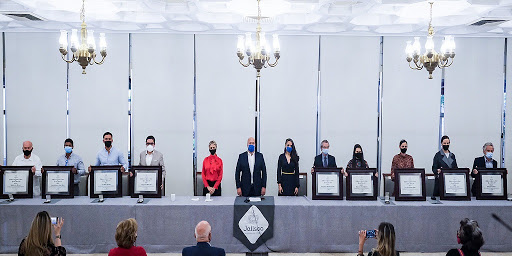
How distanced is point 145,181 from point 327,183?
2309 millimetres

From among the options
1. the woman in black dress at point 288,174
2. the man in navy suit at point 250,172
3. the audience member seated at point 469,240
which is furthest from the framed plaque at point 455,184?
the audience member seated at point 469,240

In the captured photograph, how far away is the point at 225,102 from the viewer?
7.77 meters

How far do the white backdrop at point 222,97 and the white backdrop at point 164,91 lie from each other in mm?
207

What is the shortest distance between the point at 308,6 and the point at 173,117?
3.41m

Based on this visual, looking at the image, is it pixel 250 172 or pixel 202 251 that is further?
pixel 250 172

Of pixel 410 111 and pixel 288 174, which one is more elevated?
pixel 410 111

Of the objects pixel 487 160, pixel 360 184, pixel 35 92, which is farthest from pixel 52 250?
pixel 487 160

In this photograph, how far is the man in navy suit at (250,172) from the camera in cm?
608

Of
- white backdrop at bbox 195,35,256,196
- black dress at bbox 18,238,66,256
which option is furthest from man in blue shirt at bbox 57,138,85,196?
black dress at bbox 18,238,66,256

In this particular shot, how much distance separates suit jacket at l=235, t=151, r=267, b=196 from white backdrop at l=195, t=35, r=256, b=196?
65.3 inches

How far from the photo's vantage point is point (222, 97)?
7.77m

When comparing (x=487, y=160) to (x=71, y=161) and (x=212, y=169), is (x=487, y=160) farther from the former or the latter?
(x=71, y=161)

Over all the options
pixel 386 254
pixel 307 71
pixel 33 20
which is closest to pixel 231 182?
pixel 307 71

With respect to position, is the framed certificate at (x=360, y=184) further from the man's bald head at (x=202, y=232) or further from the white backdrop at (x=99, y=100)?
the white backdrop at (x=99, y=100)
